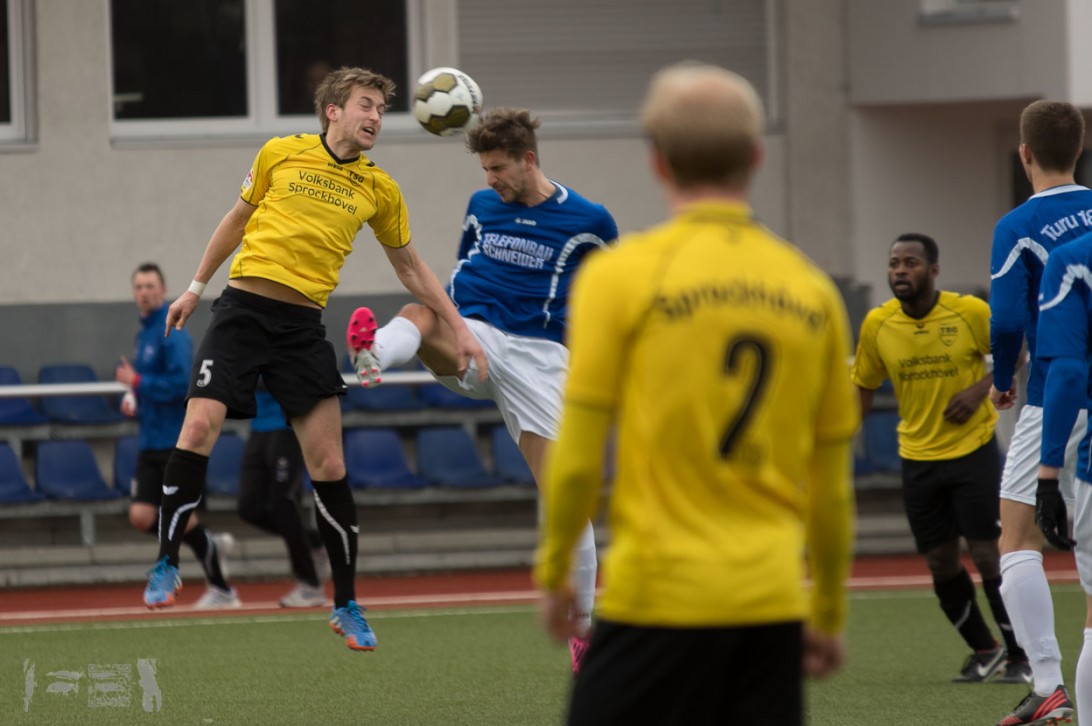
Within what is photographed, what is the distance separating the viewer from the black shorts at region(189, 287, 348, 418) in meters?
6.93

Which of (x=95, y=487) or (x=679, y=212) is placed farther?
(x=95, y=487)

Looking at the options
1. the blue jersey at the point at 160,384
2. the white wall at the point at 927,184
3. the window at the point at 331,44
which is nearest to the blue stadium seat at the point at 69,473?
the blue jersey at the point at 160,384

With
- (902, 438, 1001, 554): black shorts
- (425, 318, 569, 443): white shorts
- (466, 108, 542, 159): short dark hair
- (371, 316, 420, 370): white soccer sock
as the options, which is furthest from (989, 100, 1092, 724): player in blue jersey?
(371, 316, 420, 370): white soccer sock

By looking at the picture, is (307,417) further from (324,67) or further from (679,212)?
(324,67)

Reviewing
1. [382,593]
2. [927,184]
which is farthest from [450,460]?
[927,184]

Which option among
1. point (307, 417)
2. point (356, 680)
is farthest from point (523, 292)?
point (356, 680)

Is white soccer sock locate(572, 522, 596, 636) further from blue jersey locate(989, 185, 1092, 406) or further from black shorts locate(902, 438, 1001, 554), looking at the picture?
black shorts locate(902, 438, 1001, 554)

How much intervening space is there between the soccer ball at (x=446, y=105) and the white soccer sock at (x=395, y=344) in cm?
108

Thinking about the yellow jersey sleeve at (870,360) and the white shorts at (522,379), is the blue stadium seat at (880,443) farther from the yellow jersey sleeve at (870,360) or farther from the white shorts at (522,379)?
the white shorts at (522,379)

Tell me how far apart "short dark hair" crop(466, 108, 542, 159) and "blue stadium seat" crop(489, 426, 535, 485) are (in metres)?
7.09

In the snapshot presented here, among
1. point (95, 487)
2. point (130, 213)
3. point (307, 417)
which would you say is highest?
point (130, 213)

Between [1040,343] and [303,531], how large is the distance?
739cm

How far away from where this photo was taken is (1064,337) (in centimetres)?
506

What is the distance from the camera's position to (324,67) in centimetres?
1511
